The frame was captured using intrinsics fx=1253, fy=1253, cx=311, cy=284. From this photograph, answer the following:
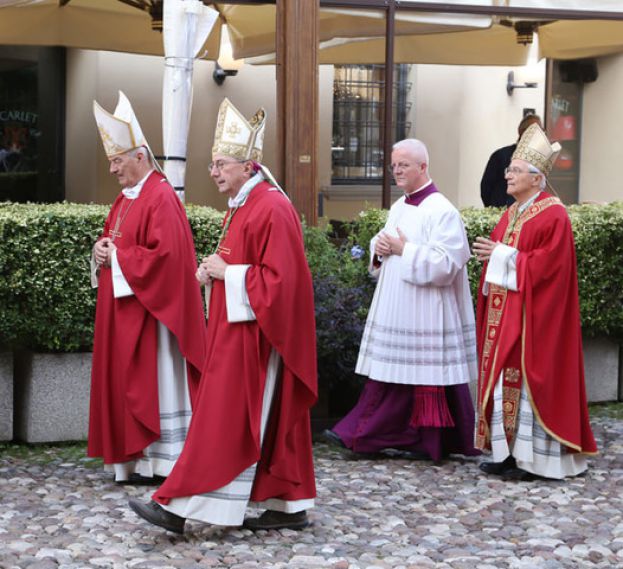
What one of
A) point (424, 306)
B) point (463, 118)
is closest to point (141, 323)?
point (424, 306)

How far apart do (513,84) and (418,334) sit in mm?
6353

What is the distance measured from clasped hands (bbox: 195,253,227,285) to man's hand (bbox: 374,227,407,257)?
5.67ft

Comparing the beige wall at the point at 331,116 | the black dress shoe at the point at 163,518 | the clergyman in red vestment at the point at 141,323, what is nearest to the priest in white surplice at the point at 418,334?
the clergyman in red vestment at the point at 141,323

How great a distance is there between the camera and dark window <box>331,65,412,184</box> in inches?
474

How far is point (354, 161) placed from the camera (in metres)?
12.4

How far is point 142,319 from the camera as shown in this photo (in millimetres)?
6383

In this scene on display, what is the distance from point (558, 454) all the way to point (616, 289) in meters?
2.29

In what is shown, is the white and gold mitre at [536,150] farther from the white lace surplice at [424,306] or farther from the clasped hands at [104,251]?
the clasped hands at [104,251]

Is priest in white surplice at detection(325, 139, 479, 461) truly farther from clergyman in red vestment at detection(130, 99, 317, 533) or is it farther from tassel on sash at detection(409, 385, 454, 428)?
clergyman in red vestment at detection(130, 99, 317, 533)

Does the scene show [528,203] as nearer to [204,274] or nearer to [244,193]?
[244,193]

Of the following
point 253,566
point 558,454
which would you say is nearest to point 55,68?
point 558,454

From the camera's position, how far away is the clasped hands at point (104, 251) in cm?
642

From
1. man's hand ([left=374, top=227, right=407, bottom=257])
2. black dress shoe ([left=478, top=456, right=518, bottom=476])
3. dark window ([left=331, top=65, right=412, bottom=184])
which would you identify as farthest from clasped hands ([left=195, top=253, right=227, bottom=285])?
dark window ([left=331, top=65, right=412, bottom=184])

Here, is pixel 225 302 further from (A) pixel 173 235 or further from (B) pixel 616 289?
(B) pixel 616 289
